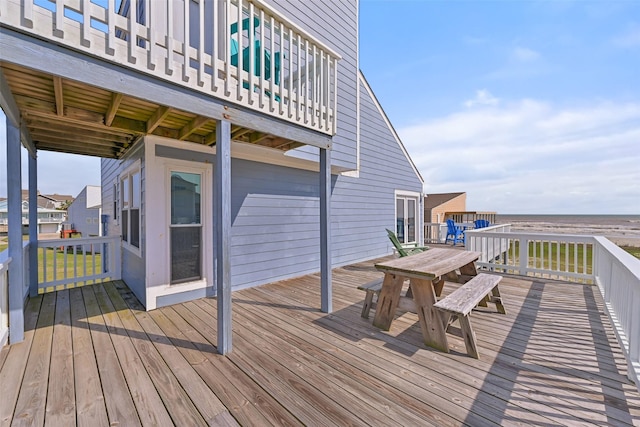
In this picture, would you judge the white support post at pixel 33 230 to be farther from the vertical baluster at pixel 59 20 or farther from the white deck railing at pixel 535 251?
the white deck railing at pixel 535 251

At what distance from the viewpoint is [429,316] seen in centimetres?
256

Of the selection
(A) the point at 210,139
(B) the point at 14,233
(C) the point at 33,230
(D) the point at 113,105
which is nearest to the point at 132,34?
(D) the point at 113,105

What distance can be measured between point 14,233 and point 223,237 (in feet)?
7.74

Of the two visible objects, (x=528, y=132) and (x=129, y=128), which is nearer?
(x=129, y=128)

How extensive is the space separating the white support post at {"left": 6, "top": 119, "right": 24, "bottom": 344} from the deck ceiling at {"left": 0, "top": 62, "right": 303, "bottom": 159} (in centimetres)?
43

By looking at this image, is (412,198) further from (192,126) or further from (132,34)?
(132,34)

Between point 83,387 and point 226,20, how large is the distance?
3.23 m

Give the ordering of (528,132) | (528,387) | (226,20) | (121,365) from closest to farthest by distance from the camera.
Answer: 1. (528,387)
2. (121,365)
3. (226,20)
4. (528,132)

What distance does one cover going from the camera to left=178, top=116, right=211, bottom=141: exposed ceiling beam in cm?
269

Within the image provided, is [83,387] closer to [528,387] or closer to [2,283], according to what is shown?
[2,283]

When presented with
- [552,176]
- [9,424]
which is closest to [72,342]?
[9,424]

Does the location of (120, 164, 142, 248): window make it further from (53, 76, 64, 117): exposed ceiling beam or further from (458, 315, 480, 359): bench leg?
(458, 315, 480, 359): bench leg

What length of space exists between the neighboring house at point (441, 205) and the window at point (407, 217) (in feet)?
36.1

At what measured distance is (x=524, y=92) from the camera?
23.1 feet
